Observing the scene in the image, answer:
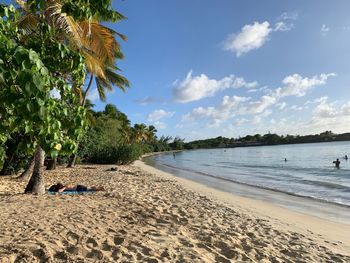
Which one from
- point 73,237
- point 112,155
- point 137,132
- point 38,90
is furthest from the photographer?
point 137,132

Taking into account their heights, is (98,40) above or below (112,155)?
above

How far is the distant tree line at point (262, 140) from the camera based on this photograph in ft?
428

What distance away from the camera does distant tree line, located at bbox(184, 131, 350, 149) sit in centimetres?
13050

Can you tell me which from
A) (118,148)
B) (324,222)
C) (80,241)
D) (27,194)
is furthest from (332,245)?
(118,148)

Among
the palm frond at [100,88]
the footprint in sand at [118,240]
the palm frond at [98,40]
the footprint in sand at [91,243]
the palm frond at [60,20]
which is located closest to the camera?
the footprint in sand at [91,243]

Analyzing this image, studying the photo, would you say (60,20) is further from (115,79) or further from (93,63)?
(115,79)

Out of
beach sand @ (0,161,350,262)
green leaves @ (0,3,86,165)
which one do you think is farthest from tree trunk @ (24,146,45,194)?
green leaves @ (0,3,86,165)

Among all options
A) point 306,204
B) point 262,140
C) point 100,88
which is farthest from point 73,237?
point 262,140

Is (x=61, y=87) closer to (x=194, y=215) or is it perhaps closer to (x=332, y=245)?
(x=194, y=215)

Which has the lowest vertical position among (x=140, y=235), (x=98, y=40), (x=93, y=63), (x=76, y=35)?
(x=140, y=235)

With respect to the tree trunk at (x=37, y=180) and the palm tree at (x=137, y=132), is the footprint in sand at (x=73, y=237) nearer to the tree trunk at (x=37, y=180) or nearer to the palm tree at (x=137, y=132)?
the tree trunk at (x=37, y=180)

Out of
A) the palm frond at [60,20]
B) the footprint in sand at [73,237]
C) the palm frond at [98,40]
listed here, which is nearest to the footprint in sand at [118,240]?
the footprint in sand at [73,237]

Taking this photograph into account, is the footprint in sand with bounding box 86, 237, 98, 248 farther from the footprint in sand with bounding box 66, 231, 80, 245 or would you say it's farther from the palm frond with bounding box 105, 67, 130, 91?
the palm frond with bounding box 105, 67, 130, 91

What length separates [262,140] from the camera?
14688 cm
